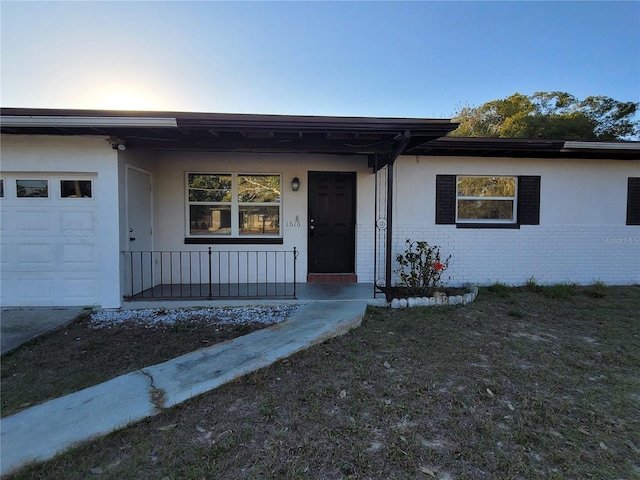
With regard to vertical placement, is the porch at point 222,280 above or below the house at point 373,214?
below

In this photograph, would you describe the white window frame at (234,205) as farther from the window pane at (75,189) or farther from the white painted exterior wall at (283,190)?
the window pane at (75,189)

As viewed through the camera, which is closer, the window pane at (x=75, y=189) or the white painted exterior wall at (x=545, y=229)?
the window pane at (x=75, y=189)

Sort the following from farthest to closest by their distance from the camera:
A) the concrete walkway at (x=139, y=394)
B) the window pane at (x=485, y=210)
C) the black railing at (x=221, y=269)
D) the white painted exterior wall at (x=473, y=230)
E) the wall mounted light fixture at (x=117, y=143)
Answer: the window pane at (x=485, y=210), the white painted exterior wall at (x=473, y=230), the black railing at (x=221, y=269), the wall mounted light fixture at (x=117, y=143), the concrete walkway at (x=139, y=394)

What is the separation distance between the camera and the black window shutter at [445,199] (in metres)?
7.38

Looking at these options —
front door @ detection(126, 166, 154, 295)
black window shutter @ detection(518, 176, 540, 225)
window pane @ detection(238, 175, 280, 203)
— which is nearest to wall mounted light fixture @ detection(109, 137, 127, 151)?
front door @ detection(126, 166, 154, 295)

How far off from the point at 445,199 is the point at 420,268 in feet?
5.57

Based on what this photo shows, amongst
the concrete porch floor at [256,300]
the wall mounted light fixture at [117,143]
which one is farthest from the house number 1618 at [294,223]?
the wall mounted light fixture at [117,143]

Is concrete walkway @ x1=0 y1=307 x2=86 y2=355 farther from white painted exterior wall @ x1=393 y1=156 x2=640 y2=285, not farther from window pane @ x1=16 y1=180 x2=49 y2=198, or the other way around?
white painted exterior wall @ x1=393 y1=156 x2=640 y2=285

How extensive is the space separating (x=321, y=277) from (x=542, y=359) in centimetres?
430

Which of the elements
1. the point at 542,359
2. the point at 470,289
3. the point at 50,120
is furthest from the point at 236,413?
the point at 470,289

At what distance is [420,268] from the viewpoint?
6742mm

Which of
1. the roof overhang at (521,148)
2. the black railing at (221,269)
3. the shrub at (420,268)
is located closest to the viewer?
the shrub at (420,268)

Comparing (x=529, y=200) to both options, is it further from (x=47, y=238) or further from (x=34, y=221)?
(x=34, y=221)

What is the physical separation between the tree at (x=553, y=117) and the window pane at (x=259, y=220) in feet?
43.1
